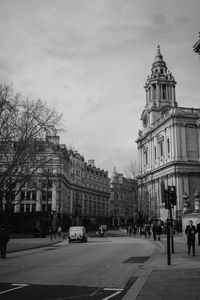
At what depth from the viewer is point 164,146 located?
84.2 meters

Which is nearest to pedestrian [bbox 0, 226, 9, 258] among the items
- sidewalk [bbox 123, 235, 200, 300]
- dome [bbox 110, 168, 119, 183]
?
sidewalk [bbox 123, 235, 200, 300]

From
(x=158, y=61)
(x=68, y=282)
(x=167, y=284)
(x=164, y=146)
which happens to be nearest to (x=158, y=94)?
(x=158, y=61)

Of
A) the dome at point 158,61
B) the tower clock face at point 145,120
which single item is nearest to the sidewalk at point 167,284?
the tower clock face at point 145,120

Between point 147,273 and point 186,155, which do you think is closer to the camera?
point 147,273

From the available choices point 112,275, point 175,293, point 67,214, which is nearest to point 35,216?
point 67,214

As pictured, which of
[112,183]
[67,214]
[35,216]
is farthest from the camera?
Answer: [112,183]

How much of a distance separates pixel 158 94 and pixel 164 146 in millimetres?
15781

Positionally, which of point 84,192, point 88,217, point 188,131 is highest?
point 188,131

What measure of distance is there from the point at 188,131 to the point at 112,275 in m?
69.8

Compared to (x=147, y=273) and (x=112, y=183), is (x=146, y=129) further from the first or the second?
(x=147, y=273)

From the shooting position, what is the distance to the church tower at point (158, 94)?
92.8 meters

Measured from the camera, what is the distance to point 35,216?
218ft

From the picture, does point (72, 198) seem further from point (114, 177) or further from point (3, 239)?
point (3, 239)

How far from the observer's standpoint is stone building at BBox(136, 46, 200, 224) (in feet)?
255
